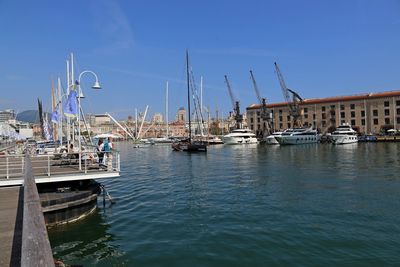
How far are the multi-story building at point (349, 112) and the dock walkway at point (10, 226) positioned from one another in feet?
490

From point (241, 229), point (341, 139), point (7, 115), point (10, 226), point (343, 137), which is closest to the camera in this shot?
point (10, 226)

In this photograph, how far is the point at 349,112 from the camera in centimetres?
15038

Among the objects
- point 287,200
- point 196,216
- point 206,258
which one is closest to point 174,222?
point 196,216

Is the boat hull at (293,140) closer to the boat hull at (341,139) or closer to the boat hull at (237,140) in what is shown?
the boat hull at (341,139)

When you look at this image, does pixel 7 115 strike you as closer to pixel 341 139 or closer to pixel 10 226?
pixel 341 139

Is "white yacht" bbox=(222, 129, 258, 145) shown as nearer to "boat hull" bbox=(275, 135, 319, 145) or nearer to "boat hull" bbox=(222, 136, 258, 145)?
"boat hull" bbox=(222, 136, 258, 145)

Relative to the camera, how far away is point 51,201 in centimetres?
1510

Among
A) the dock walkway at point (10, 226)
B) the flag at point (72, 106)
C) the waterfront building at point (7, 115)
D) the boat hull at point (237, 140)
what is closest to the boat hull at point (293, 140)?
the boat hull at point (237, 140)

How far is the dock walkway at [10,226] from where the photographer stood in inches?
287

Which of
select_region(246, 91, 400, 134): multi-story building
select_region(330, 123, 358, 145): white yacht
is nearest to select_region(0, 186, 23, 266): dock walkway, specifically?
select_region(330, 123, 358, 145): white yacht

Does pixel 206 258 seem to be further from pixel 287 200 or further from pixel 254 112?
pixel 254 112

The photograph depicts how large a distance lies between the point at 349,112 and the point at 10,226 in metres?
→ 157

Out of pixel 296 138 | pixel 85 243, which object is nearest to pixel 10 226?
pixel 85 243

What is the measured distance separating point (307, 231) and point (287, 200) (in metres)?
6.90
